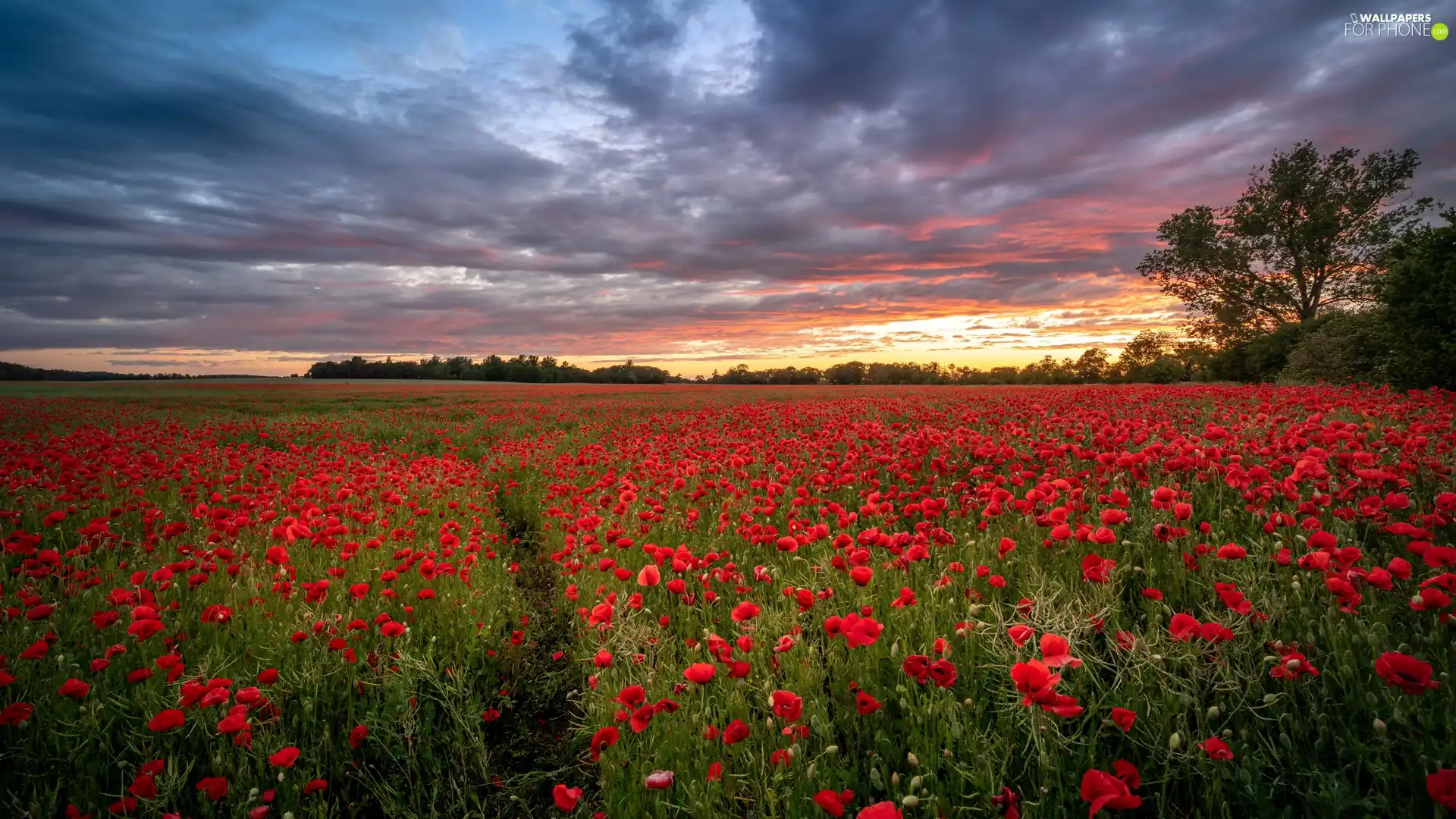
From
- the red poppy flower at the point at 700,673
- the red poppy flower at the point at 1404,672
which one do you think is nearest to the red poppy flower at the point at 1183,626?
the red poppy flower at the point at 1404,672

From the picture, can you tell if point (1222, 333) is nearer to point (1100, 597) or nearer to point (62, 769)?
point (1100, 597)

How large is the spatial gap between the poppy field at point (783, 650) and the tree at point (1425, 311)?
26.5 feet

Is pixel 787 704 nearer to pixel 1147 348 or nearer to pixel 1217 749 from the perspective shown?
pixel 1217 749

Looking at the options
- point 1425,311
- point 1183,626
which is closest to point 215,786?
point 1183,626

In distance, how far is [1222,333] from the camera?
3356cm

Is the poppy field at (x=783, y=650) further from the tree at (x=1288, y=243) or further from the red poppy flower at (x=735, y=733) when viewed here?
the tree at (x=1288, y=243)

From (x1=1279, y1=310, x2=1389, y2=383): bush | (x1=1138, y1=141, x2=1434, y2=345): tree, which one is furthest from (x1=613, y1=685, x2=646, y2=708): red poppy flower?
(x1=1138, y1=141, x2=1434, y2=345): tree

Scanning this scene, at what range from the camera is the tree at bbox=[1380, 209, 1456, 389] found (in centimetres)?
1216

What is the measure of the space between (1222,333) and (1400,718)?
40.6m

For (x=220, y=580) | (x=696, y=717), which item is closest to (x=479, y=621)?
(x=220, y=580)

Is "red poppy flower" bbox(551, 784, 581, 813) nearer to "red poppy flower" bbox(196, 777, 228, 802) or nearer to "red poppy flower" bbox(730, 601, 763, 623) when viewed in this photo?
"red poppy flower" bbox(730, 601, 763, 623)

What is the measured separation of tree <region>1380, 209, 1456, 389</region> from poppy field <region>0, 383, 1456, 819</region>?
8.07 metres

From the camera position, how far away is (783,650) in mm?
3225

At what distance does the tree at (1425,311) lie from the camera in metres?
12.2
